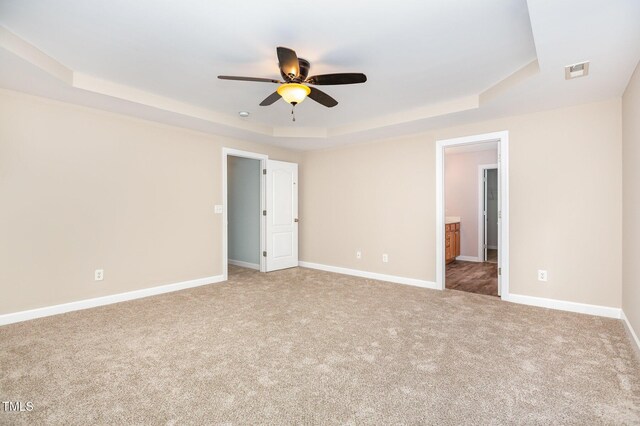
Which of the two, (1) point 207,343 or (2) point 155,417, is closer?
(2) point 155,417

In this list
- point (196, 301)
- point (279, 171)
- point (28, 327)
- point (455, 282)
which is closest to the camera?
point (28, 327)

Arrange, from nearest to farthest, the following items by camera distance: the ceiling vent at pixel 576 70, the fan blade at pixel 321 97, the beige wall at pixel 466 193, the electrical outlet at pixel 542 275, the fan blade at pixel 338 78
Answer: the fan blade at pixel 338 78
the ceiling vent at pixel 576 70
the fan blade at pixel 321 97
the electrical outlet at pixel 542 275
the beige wall at pixel 466 193

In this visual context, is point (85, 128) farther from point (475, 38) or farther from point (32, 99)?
point (475, 38)

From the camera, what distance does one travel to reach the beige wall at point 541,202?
10.7 feet

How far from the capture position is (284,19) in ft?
6.93

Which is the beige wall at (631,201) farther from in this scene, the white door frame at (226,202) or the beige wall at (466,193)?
the white door frame at (226,202)

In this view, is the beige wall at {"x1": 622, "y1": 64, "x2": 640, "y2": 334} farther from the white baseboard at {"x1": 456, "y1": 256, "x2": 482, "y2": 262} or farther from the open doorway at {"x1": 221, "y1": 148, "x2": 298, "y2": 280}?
the open doorway at {"x1": 221, "y1": 148, "x2": 298, "y2": 280}

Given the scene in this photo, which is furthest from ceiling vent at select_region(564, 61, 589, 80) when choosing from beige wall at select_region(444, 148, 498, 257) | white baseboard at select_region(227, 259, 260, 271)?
white baseboard at select_region(227, 259, 260, 271)

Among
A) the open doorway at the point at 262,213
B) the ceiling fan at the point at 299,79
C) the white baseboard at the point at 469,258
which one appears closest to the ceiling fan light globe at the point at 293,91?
the ceiling fan at the point at 299,79

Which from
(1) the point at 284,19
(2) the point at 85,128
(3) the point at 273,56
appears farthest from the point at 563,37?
(2) the point at 85,128

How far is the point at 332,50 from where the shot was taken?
2510 millimetres

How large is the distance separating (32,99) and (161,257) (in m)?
2.18

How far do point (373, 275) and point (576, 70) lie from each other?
140 inches

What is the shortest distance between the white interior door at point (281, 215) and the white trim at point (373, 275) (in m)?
0.42
